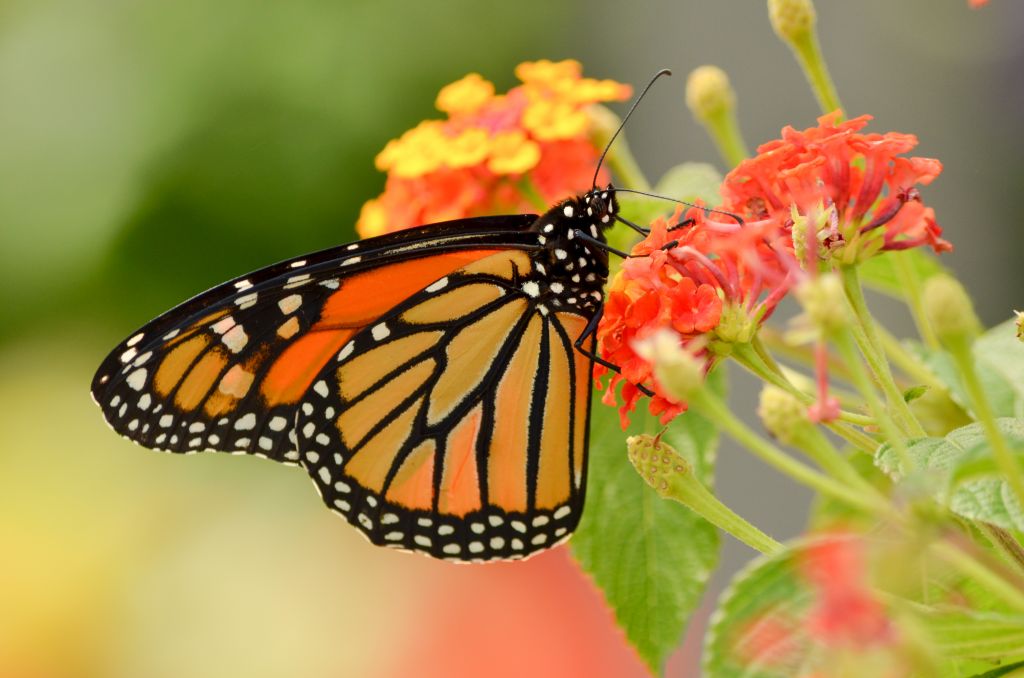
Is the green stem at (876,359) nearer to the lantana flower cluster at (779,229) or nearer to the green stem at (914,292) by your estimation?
the lantana flower cluster at (779,229)

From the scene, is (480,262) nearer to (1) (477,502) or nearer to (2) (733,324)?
(1) (477,502)

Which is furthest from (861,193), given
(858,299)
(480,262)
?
(480,262)

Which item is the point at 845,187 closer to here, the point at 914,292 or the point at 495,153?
the point at 914,292

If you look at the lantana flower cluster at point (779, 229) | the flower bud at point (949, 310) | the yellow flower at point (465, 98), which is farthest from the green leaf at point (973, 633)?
the yellow flower at point (465, 98)

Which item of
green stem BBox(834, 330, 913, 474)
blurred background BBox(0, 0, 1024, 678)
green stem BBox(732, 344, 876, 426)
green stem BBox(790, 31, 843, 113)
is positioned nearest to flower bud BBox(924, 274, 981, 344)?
green stem BBox(834, 330, 913, 474)

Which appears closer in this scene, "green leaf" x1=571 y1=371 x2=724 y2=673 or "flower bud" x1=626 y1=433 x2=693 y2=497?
"flower bud" x1=626 y1=433 x2=693 y2=497

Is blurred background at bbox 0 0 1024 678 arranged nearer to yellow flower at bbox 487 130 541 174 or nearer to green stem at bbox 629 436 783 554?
yellow flower at bbox 487 130 541 174
